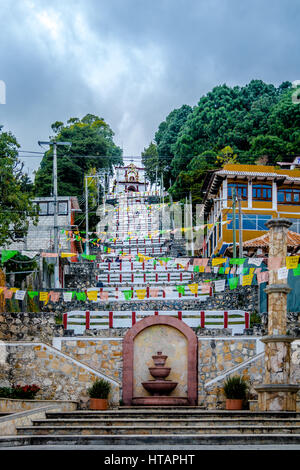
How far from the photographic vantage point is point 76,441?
1307 cm

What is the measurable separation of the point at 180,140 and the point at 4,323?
42118 mm

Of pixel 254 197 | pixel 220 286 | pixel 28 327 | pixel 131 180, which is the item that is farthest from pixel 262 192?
pixel 131 180

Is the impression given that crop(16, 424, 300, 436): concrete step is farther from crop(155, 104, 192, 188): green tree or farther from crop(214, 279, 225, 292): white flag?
crop(155, 104, 192, 188): green tree

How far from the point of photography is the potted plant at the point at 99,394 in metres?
20.0

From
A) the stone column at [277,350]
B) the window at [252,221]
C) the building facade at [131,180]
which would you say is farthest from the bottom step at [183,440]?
the building facade at [131,180]

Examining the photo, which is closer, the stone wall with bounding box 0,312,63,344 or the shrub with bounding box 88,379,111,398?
the shrub with bounding box 88,379,111,398

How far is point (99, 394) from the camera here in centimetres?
2020

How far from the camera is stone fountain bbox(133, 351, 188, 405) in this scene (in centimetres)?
2028

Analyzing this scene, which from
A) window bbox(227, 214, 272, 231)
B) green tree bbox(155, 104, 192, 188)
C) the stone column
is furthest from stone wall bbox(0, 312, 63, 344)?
green tree bbox(155, 104, 192, 188)

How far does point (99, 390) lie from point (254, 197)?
25051 mm

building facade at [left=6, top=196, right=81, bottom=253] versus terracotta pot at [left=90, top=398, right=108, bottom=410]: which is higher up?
building facade at [left=6, top=196, right=81, bottom=253]

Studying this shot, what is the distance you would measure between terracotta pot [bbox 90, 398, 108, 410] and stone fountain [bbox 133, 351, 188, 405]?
96 centimetres

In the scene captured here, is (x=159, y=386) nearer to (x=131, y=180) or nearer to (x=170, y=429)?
(x=170, y=429)
